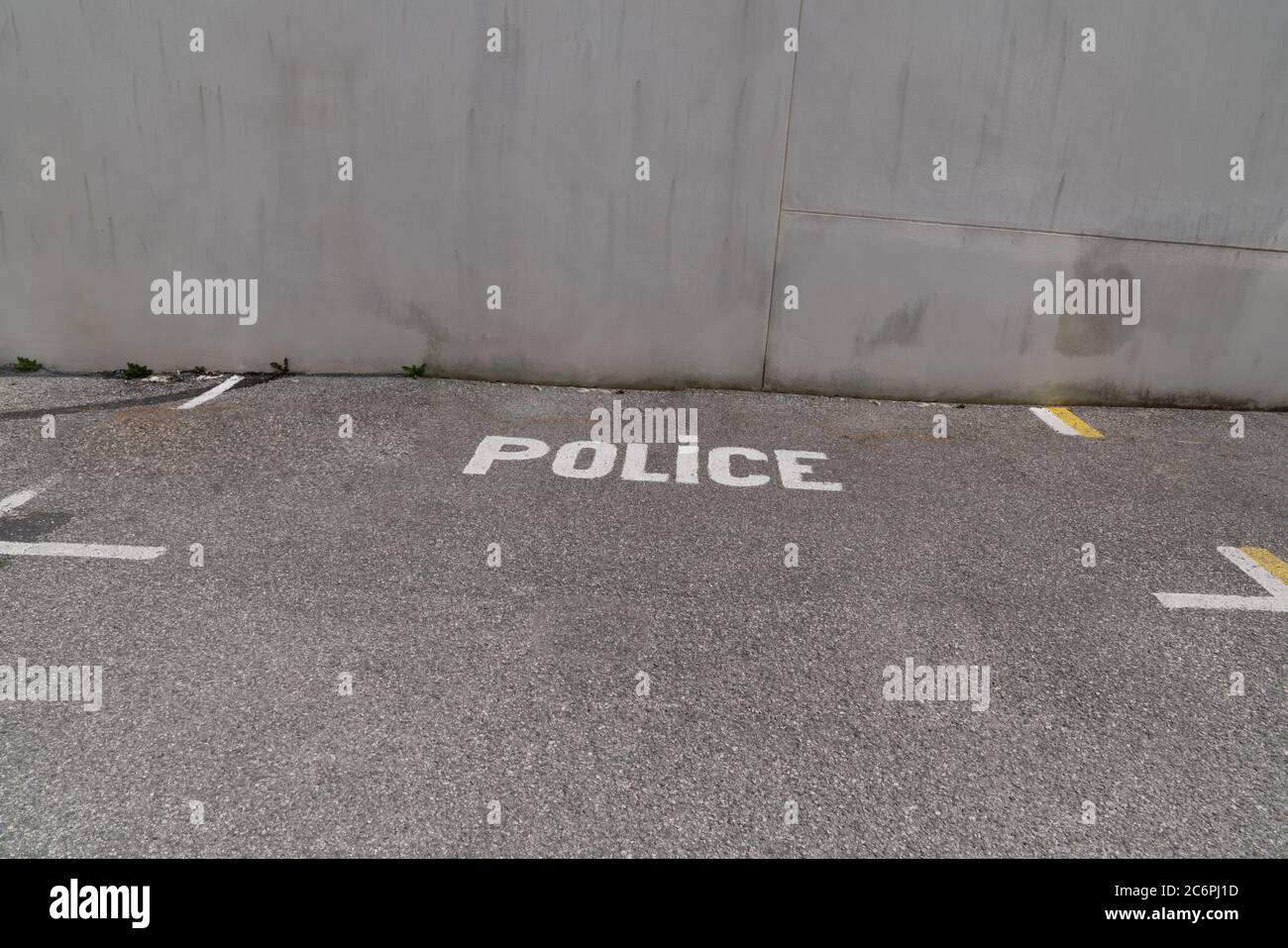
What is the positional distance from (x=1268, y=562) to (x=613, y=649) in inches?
154

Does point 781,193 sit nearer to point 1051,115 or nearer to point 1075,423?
point 1051,115

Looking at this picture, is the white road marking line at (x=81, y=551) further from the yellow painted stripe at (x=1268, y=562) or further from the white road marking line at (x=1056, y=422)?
the white road marking line at (x=1056, y=422)

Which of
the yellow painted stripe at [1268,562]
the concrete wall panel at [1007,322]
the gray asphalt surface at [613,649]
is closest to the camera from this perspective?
the gray asphalt surface at [613,649]

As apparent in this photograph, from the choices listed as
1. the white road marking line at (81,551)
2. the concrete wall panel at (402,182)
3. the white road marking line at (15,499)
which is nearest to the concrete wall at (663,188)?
the concrete wall panel at (402,182)

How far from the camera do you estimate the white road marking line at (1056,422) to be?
688 centimetres

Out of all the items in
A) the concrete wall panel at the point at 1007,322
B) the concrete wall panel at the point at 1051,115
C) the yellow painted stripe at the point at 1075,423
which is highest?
the concrete wall panel at the point at 1051,115

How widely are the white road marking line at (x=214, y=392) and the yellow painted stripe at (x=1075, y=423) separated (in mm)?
7064

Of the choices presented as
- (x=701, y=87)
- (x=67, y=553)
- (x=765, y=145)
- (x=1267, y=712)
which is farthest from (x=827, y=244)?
(x=67, y=553)

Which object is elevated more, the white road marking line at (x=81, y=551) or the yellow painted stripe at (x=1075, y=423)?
the yellow painted stripe at (x=1075, y=423)

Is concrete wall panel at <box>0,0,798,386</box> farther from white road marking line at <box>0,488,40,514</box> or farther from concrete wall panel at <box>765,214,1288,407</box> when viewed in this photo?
white road marking line at <box>0,488,40,514</box>

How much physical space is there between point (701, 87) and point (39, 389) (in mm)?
5844

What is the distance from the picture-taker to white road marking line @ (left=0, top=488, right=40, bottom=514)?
4.70m

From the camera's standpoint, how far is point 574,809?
9.11 feet
